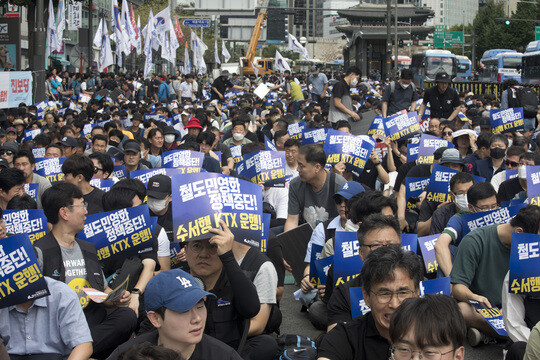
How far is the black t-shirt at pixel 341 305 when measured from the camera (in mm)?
4832

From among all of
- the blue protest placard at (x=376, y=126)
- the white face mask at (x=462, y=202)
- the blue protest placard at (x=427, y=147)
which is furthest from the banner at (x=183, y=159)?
the white face mask at (x=462, y=202)

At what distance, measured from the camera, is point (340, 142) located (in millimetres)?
9859

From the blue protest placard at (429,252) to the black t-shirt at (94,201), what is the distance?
3.21 meters

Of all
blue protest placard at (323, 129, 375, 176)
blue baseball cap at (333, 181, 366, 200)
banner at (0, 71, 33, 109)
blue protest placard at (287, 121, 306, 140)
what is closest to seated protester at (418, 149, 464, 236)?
blue protest placard at (323, 129, 375, 176)

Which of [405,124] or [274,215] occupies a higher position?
[405,124]

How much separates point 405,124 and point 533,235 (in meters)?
7.02

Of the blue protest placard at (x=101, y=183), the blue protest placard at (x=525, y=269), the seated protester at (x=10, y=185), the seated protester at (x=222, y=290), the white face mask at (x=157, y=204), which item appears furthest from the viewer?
the blue protest placard at (x=101, y=183)

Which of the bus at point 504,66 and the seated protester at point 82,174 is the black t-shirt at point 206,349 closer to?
the seated protester at point 82,174

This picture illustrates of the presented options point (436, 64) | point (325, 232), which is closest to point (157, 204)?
point (325, 232)

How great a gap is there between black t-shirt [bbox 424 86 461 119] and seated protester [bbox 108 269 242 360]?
10940 mm

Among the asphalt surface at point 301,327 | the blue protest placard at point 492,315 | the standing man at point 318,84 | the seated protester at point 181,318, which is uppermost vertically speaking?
the standing man at point 318,84

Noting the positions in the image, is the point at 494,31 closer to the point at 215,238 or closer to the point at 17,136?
the point at 17,136

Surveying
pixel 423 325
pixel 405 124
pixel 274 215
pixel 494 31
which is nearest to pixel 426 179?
pixel 274 215

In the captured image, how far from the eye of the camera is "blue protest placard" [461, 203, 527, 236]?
6637 mm
